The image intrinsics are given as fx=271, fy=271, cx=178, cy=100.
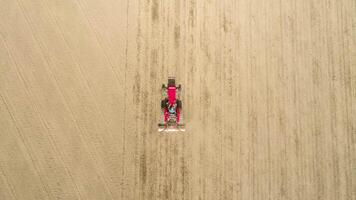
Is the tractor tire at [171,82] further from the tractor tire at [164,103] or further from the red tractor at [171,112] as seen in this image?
the tractor tire at [164,103]

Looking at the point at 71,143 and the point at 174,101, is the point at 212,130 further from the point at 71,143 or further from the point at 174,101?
the point at 71,143

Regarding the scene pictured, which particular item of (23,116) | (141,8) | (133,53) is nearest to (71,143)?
(23,116)

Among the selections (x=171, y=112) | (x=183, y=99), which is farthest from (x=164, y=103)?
(x=183, y=99)

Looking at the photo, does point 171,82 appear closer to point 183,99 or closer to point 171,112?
point 183,99

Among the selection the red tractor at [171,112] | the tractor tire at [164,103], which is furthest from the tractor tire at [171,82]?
the tractor tire at [164,103]

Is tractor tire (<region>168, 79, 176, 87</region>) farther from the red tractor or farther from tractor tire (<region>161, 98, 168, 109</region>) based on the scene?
tractor tire (<region>161, 98, 168, 109</region>)
